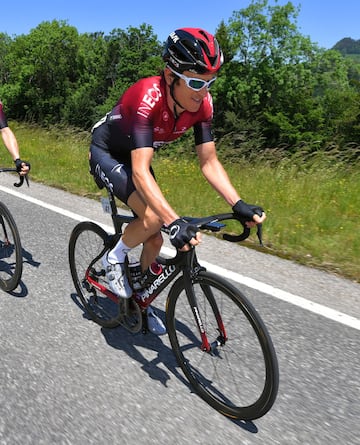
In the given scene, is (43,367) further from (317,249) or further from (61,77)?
(61,77)

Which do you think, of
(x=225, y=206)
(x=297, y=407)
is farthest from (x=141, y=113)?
(x=225, y=206)

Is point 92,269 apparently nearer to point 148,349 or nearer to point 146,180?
point 148,349

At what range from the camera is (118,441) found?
2295 mm

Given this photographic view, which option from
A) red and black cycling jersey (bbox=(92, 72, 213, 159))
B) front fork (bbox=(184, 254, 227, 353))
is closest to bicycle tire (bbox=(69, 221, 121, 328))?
red and black cycling jersey (bbox=(92, 72, 213, 159))

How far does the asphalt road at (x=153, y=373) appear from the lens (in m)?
2.36

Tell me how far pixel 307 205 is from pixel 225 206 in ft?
3.93

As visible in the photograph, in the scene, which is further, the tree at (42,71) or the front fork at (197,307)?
the tree at (42,71)

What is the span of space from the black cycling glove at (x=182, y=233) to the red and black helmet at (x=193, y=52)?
0.91m

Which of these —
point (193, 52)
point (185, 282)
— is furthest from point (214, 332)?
point (193, 52)

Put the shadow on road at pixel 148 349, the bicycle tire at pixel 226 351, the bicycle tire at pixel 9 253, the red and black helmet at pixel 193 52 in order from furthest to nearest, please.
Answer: the bicycle tire at pixel 9 253 < the shadow on road at pixel 148 349 < the red and black helmet at pixel 193 52 < the bicycle tire at pixel 226 351

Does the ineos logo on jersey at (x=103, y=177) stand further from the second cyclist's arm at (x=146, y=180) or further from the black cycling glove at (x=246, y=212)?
the black cycling glove at (x=246, y=212)

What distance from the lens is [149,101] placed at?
267cm

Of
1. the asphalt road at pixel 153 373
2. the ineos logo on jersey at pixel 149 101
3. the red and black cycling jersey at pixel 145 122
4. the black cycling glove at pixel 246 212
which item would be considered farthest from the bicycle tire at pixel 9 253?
the black cycling glove at pixel 246 212

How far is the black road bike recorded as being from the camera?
2369 mm
